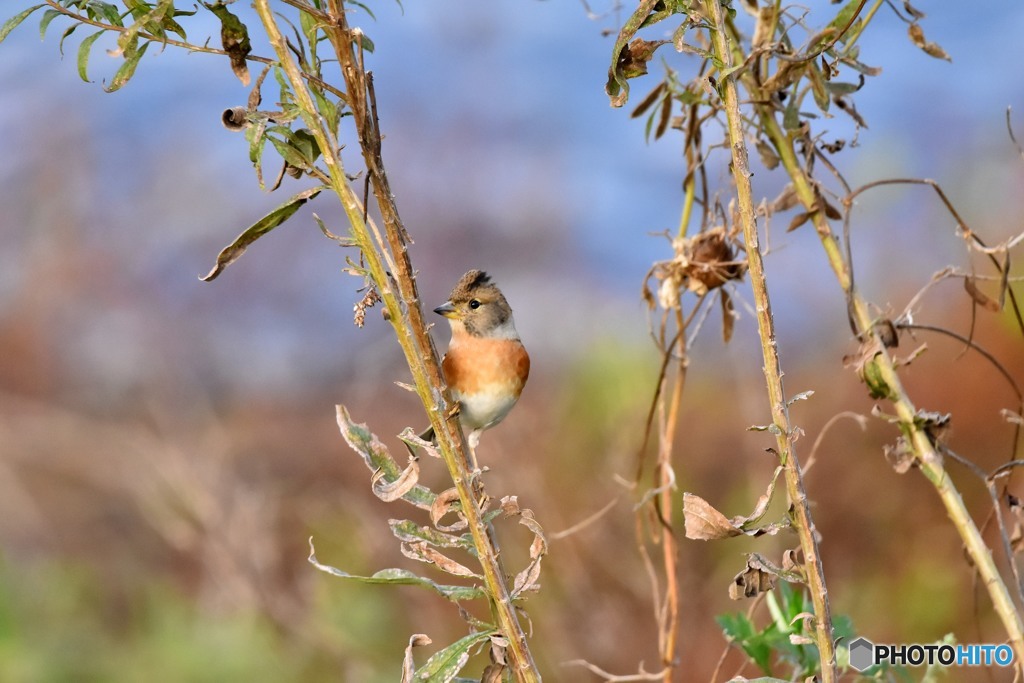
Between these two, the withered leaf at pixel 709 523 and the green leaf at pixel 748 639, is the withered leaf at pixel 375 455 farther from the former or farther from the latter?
the green leaf at pixel 748 639

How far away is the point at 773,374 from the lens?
1.26 m

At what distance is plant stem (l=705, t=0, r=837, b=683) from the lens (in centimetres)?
124

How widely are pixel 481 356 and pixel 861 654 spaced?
36.8 inches

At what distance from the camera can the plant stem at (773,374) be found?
4.08 ft

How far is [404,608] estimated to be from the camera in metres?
4.41

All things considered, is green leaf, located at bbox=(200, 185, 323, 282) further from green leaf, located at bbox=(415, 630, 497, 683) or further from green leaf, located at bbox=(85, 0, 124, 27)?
green leaf, located at bbox=(415, 630, 497, 683)

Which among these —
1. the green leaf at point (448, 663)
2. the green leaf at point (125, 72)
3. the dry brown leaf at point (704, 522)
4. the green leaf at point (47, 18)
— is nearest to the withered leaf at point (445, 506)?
the green leaf at point (448, 663)

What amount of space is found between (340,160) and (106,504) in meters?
5.60

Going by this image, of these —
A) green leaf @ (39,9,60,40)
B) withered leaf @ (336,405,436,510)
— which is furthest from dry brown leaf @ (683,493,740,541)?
green leaf @ (39,9,60,40)

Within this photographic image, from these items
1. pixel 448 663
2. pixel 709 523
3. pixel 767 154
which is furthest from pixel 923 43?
pixel 448 663

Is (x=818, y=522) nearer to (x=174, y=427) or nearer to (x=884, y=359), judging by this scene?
(x=884, y=359)

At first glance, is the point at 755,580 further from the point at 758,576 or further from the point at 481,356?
the point at 481,356

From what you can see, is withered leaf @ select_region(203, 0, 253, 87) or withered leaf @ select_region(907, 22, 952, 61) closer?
withered leaf @ select_region(203, 0, 253, 87)

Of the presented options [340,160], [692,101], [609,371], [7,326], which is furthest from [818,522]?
[7,326]
